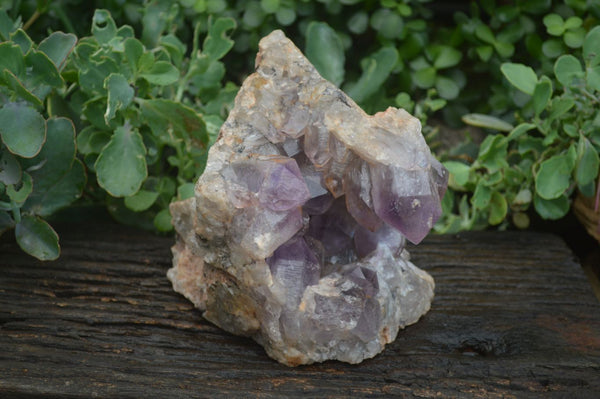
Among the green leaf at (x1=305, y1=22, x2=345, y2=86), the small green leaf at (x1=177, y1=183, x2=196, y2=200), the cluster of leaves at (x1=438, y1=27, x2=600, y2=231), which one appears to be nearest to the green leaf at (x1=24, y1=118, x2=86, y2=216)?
the small green leaf at (x1=177, y1=183, x2=196, y2=200)

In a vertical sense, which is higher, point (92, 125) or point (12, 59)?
point (12, 59)

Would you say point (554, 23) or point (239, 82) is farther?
point (239, 82)

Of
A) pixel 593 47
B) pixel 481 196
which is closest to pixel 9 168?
pixel 481 196

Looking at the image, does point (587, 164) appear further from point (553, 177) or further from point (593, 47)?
point (593, 47)

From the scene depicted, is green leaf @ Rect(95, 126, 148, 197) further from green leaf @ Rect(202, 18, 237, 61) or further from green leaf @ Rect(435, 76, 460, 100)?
green leaf @ Rect(435, 76, 460, 100)

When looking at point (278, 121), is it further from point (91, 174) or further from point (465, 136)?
point (465, 136)

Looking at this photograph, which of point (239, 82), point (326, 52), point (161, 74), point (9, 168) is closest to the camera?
point (9, 168)

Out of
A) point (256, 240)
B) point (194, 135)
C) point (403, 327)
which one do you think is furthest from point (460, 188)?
point (256, 240)

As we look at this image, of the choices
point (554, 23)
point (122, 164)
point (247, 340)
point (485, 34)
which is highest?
point (554, 23)
